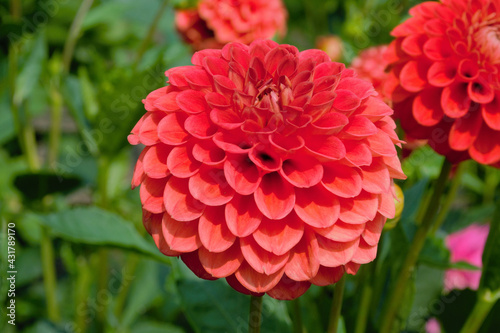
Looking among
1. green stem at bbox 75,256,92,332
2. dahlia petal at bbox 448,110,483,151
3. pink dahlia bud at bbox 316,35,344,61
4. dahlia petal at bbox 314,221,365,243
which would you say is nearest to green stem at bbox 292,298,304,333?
dahlia petal at bbox 314,221,365,243

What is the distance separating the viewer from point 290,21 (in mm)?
2119

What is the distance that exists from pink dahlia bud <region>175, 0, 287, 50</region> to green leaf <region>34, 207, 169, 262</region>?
63cm

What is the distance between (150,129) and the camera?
464mm

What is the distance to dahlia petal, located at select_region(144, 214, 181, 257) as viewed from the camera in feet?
1.42

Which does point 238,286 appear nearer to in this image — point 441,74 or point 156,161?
point 156,161

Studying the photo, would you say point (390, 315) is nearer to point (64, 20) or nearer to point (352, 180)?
point (352, 180)

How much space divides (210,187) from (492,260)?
0.40 m

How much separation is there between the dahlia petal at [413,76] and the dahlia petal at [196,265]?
0.32 meters

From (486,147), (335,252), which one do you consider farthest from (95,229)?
(486,147)

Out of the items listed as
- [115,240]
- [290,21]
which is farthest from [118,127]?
[290,21]

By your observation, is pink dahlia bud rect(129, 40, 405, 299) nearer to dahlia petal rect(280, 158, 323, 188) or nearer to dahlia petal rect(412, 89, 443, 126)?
dahlia petal rect(280, 158, 323, 188)

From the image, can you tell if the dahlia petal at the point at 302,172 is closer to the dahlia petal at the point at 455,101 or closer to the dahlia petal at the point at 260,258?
the dahlia petal at the point at 260,258

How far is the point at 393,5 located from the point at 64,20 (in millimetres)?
1043

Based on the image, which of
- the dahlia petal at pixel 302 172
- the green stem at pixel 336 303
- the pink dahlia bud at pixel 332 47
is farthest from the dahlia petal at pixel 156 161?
the pink dahlia bud at pixel 332 47
